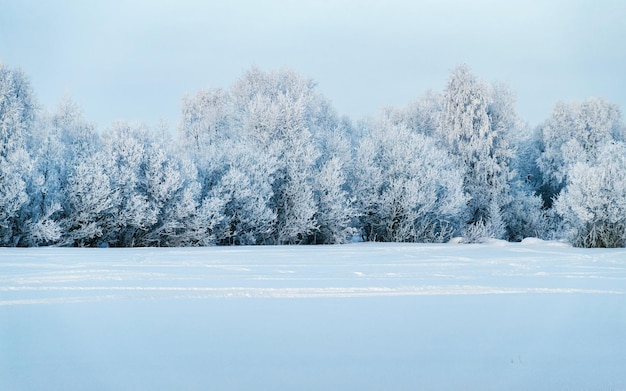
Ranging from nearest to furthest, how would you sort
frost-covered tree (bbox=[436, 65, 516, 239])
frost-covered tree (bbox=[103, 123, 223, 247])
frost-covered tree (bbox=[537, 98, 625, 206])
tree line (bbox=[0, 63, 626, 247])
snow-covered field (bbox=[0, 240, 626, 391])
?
snow-covered field (bbox=[0, 240, 626, 391])
tree line (bbox=[0, 63, 626, 247])
frost-covered tree (bbox=[103, 123, 223, 247])
frost-covered tree (bbox=[436, 65, 516, 239])
frost-covered tree (bbox=[537, 98, 625, 206])

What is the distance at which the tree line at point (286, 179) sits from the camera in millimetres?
19984

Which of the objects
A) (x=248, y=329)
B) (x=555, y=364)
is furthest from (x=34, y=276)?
(x=555, y=364)

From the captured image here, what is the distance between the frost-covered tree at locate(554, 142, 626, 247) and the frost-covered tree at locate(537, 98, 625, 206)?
14.9 m

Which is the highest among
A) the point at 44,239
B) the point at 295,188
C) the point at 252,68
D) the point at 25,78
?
Result: the point at 252,68

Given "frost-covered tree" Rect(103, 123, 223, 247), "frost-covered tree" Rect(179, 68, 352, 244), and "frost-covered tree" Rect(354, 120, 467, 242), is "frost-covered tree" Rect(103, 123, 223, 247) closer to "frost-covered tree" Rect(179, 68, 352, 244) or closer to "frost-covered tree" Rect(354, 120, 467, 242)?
"frost-covered tree" Rect(179, 68, 352, 244)

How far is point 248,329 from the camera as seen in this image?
5273 mm

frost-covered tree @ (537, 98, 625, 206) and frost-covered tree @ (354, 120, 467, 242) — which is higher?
frost-covered tree @ (537, 98, 625, 206)

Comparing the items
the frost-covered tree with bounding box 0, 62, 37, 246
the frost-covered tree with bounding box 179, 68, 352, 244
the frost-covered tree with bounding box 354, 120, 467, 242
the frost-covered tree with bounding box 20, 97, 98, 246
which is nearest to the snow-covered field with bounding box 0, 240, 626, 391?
the frost-covered tree with bounding box 0, 62, 37, 246

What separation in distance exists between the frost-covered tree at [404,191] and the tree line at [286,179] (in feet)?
0.22

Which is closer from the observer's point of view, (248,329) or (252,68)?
(248,329)

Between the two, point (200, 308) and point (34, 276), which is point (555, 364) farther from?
point (34, 276)

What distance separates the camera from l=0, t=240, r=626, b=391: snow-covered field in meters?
3.81

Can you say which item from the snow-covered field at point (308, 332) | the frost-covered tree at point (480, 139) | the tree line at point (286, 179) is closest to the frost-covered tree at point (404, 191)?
the tree line at point (286, 179)

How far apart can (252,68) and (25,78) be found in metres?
15.0
